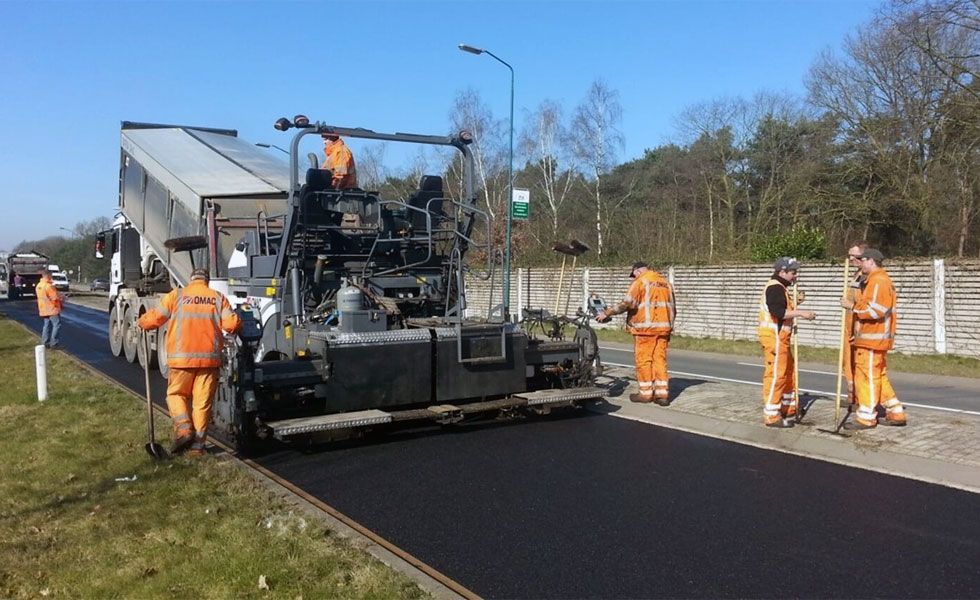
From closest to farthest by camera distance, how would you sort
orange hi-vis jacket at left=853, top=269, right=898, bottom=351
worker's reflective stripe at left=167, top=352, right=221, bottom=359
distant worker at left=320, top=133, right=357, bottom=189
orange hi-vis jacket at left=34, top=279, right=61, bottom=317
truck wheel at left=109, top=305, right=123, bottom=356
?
worker's reflective stripe at left=167, top=352, right=221, bottom=359, orange hi-vis jacket at left=853, top=269, right=898, bottom=351, distant worker at left=320, top=133, right=357, bottom=189, truck wheel at left=109, top=305, right=123, bottom=356, orange hi-vis jacket at left=34, top=279, right=61, bottom=317

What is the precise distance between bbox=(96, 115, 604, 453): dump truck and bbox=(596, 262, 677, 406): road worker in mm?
600

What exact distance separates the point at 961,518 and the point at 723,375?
25.0 ft

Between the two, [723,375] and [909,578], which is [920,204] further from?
[909,578]

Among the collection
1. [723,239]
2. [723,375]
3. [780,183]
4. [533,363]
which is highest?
[780,183]

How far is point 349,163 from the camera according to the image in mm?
8500

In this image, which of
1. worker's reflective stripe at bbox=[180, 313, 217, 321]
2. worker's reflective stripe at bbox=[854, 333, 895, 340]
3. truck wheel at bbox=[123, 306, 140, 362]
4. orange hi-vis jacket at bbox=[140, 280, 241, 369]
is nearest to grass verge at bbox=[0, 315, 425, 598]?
orange hi-vis jacket at bbox=[140, 280, 241, 369]

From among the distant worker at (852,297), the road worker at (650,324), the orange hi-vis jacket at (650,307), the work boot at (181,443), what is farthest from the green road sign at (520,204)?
the work boot at (181,443)

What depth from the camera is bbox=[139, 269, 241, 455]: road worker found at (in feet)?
21.0

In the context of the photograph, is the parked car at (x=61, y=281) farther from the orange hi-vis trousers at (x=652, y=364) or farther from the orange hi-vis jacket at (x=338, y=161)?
the orange hi-vis trousers at (x=652, y=364)

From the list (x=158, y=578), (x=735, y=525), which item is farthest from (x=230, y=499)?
(x=735, y=525)

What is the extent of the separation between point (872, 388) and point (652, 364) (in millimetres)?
2335

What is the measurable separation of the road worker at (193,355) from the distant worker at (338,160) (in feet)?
7.40

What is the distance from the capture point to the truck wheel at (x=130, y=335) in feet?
44.2

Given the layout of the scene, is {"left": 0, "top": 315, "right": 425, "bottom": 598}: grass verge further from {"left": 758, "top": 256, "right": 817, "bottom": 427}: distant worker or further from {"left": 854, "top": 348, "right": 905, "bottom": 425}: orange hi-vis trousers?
{"left": 854, "top": 348, "right": 905, "bottom": 425}: orange hi-vis trousers
